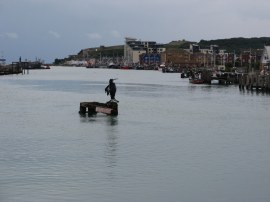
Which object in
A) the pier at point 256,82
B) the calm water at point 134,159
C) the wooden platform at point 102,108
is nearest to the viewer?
the calm water at point 134,159

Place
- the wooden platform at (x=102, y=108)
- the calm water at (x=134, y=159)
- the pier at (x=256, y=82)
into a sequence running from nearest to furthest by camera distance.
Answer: the calm water at (x=134, y=159) < the wooden platform at (x=102, y=108) < the pier at (x=256, y=82)

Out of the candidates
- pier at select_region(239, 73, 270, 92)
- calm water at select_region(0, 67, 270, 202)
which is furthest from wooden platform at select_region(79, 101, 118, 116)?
pier at select_region(239, 73, 270, 92)

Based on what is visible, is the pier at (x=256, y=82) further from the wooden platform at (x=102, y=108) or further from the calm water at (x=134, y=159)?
the wooden platform at (x=102, y=108)

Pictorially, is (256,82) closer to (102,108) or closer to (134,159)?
(102,108)

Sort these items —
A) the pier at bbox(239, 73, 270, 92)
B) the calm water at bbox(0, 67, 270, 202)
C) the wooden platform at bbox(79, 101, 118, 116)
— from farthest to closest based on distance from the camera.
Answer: the pier at bbox(239, 73, 270, 92), the wooden platform at bbox(79, 101, 118, 116), the calm water at bbox(0, 67, 270, 202)

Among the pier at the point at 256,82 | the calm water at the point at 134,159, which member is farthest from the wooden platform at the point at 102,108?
the pier at the point at 256,82

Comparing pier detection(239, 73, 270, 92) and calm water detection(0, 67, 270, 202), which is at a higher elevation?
pier detection(239, 73, 270, 92)

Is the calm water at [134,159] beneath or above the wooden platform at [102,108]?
beneath

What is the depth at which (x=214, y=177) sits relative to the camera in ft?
65.6

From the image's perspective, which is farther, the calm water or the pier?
the pier

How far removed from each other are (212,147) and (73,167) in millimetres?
7420

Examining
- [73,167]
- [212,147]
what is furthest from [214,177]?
[212,147]

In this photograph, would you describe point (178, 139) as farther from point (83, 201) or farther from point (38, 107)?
point (38, 107)

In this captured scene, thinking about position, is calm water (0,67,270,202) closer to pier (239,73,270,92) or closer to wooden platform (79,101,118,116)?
wooden platform (79,101,118,116)
